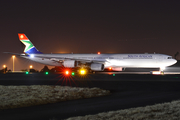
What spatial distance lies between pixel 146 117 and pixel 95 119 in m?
1.70

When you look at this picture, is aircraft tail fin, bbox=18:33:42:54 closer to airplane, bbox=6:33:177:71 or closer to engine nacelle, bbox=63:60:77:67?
airplane, bbox=6:33:177:71

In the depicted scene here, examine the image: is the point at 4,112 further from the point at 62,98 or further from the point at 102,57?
the point at 102,57

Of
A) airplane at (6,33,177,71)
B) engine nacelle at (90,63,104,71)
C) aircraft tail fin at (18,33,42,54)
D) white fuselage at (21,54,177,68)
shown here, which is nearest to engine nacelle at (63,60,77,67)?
airplane at (6,33,177,71)

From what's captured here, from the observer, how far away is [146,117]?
7.61m

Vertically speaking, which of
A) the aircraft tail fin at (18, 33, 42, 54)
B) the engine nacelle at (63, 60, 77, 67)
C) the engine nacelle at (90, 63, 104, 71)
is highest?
the aircraft tail fin at (18, 33, 42, 54)

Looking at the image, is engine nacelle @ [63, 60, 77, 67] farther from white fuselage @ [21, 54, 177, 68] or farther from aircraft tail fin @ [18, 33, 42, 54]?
aircraft tail fin @ [18, 33, 42, 54]

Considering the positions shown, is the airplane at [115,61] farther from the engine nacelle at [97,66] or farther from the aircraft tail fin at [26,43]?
the aircraft tail fin at [26,43]

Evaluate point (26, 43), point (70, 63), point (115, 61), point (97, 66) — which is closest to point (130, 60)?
point (115, 61)

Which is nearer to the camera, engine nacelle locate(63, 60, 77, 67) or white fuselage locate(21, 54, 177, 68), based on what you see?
white fuselage locate(21, 54, 177, 68)

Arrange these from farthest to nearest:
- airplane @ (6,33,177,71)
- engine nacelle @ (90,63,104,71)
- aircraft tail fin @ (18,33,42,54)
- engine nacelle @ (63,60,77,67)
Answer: aircraft tail fin @ (18,33,42,54)
engine nacelle @ (63,60,77,67)
airplane @ (6,33,177,71)
engine nacelle @ (90,63,104,71)

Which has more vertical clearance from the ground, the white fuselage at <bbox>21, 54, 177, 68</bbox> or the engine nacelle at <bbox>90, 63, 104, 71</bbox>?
the white fuselage at <bbox>21, 54, 177, 68</bbox>

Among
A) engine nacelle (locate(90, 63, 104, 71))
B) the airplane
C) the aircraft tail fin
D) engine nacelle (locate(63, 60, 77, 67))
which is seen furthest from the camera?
the aircraft tail fin

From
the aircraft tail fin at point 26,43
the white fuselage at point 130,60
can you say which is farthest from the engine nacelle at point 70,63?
the aircraft tail fin at point 26,43

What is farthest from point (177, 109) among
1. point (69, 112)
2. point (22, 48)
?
point (22, 48)
